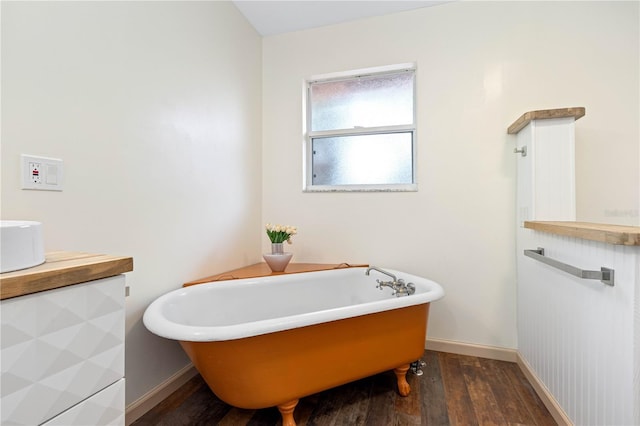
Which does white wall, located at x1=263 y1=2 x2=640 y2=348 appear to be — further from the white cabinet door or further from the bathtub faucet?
the white cabinet door

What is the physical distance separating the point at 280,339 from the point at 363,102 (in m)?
1.96

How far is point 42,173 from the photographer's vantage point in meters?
1.09

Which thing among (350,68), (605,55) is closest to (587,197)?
(605,55)

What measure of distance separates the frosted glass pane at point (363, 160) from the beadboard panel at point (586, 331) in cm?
102

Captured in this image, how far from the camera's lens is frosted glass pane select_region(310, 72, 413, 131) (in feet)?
7.79

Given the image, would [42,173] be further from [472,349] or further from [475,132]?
[472,349]

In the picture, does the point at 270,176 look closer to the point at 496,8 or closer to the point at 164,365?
the point at 164,365

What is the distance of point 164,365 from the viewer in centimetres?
163

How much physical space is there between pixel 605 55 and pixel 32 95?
2961mm

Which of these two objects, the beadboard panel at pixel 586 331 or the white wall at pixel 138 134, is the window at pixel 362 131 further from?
the beadboard panel at pixel 586 331

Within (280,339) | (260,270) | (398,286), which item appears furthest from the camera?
(260,270)

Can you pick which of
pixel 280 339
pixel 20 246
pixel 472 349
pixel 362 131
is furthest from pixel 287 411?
pixel 362 131

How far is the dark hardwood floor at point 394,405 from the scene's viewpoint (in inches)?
56.2

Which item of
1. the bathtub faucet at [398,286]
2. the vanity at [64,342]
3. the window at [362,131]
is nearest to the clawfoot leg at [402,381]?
the bathtub faucet at [398,286]
